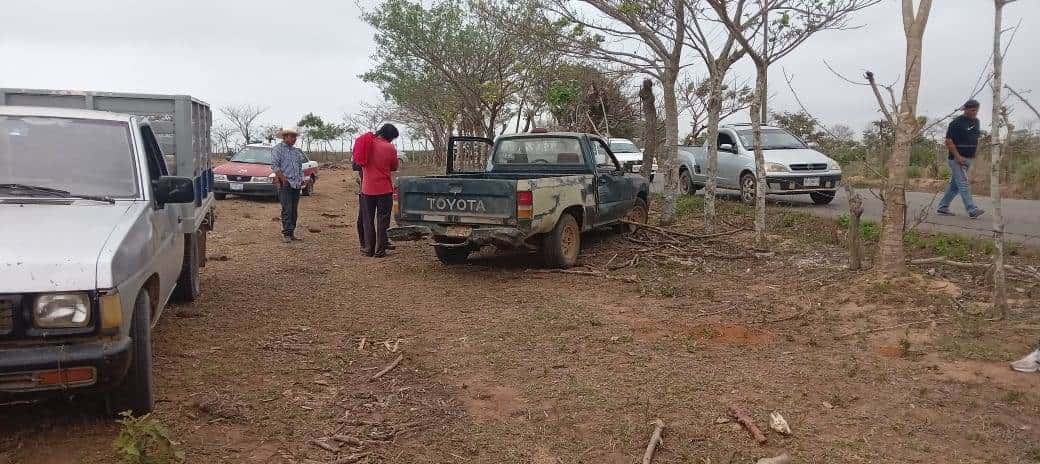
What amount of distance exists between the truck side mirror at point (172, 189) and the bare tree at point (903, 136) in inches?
198

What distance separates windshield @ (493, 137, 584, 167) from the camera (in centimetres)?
913

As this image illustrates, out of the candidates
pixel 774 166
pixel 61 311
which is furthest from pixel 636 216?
pixel 61 311

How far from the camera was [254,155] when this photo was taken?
1767 cm

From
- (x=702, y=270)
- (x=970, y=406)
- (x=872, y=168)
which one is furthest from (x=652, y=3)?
(x=970, y=406)

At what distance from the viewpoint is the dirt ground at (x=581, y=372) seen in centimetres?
347

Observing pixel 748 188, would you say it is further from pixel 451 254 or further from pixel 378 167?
pixel 378 167

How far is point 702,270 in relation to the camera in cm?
795

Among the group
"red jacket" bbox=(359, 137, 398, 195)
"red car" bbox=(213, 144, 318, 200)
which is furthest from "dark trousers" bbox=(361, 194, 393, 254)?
"red car" bbox=(213, 144, 318, 200)

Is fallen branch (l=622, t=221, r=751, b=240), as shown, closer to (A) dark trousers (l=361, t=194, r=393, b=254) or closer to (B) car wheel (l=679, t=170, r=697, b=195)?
(A) dark trousers (l=361, t=194, r=393, b=254)

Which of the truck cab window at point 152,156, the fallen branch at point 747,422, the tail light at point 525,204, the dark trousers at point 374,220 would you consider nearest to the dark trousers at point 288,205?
the dark trousers at point 374,220

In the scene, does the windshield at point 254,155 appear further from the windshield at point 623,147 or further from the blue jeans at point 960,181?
the blue jeans at point 960,181

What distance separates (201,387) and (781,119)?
2342cm

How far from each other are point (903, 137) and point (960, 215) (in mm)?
5969

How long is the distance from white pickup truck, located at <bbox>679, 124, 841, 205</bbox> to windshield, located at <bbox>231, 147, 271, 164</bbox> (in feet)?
32.8
